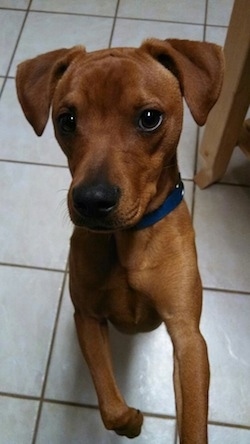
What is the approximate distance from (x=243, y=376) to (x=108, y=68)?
96 centimetres

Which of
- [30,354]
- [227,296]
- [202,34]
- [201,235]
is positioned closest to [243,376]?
[227,296]

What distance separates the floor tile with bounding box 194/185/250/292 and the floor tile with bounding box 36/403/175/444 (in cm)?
44

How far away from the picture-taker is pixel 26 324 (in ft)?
5.78

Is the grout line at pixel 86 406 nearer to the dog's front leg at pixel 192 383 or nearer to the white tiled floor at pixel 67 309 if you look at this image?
the white tiled floor at pixel 67 309

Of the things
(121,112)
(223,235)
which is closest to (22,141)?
(223,235)

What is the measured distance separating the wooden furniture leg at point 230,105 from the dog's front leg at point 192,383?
0.68 metres

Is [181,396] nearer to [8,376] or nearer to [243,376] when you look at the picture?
[243,376]

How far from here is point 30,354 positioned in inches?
67.4

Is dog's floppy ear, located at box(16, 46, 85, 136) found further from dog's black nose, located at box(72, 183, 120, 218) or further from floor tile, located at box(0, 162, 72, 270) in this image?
floor tile, located at box(0, 162, 72, 270)

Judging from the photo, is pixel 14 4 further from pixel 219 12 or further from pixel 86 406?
pixel 86 406

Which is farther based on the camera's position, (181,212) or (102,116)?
(181,212)

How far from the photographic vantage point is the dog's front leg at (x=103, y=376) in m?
1.28

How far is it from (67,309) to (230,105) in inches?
29.1

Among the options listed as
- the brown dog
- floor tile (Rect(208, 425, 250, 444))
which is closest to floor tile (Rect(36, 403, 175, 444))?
floor tile (Rect(208, 425, 250, 444))
